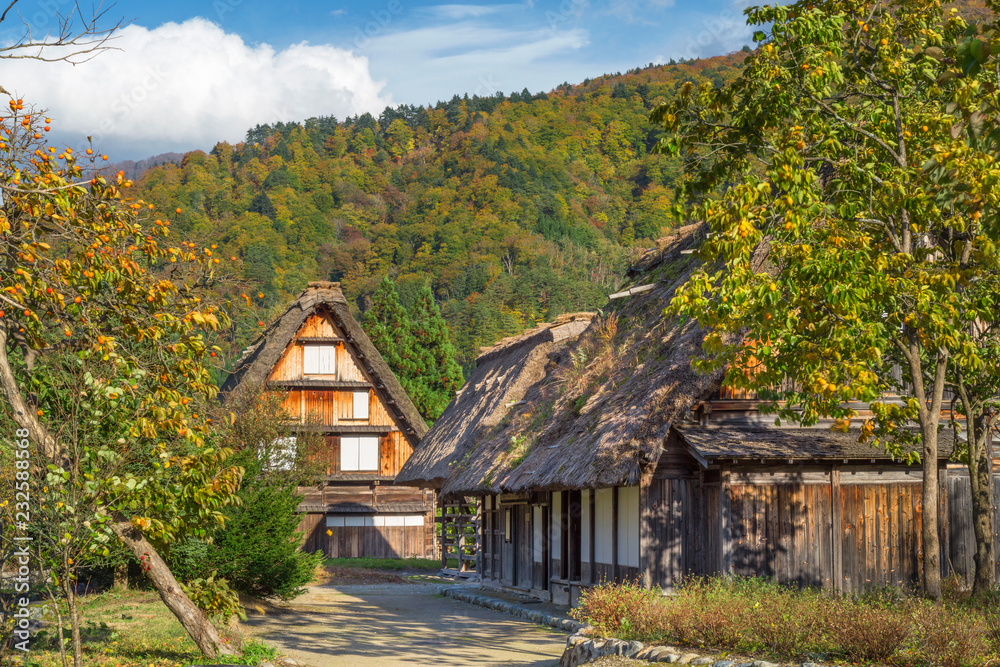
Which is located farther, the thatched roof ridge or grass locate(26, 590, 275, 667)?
the thatched roof ridge

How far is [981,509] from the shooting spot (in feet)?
42.6

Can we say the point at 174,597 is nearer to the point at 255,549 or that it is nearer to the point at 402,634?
the point at 402,634

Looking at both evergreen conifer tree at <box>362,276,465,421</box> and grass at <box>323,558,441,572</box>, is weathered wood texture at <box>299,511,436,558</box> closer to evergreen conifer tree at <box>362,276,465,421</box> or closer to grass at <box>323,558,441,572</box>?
grass at <box>323,558,441,572</box>

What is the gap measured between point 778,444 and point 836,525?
1.82m

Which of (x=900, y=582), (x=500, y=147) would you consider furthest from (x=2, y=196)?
(x=500, y=147)

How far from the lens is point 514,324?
227 feet

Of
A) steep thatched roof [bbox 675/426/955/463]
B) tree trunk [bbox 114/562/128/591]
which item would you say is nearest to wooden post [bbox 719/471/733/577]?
steep thatched roof [bbox 675/426/955/463]

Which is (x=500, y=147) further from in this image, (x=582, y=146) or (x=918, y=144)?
(x=918, y=144)

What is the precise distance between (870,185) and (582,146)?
79.6 m

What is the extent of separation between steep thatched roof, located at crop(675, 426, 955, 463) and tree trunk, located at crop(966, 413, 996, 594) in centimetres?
154

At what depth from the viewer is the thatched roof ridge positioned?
1495 centimetres

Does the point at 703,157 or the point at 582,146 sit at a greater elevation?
the point at 582,146

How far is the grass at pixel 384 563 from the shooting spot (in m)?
32.7

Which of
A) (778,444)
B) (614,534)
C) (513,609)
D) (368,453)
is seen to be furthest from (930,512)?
(368,453)
